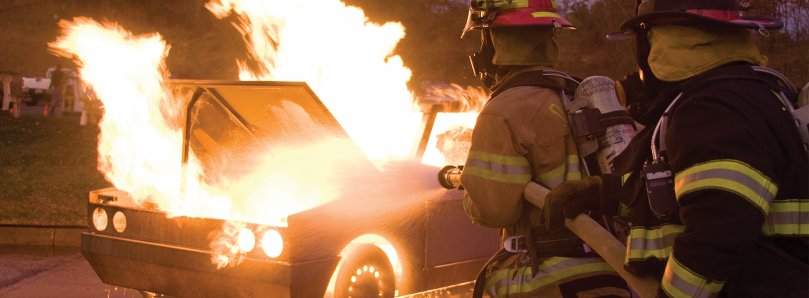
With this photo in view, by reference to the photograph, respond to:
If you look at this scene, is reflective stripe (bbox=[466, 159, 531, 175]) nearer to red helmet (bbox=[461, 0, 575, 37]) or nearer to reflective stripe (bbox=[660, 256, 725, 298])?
red helmet (bbox=[461, 0, 575, 37])

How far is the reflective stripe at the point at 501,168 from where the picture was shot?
2414mm

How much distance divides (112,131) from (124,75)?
0.43m

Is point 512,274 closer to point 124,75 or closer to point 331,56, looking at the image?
point 331,56

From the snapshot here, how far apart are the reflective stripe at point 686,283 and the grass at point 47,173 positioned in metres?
7.69

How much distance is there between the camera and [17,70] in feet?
54.0

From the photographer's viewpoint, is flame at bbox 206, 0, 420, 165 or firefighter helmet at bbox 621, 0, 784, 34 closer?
firefighter helmet at bbox 621, 0, 784, 34

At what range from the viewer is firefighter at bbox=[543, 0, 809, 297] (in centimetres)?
150

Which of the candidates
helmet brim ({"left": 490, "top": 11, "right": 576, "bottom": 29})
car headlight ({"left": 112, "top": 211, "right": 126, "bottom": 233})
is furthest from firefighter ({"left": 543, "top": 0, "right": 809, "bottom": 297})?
car headlight ({"left": 112, "top": 211, "right": 126, "bottom": 233})

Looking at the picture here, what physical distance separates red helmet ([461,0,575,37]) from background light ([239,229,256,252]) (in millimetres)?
1787

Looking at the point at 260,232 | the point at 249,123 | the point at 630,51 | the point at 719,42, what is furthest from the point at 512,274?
the point at 630,51

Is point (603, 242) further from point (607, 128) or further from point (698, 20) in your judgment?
point (698, 20)

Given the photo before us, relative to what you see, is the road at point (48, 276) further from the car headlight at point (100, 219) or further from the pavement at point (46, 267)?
the car headlight at point (100, 219)

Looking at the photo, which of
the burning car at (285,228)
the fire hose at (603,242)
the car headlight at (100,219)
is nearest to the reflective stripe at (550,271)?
the fire hose at (603,242)

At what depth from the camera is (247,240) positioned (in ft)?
11.6
